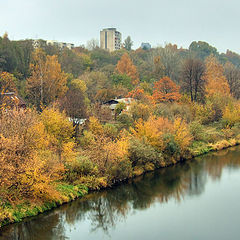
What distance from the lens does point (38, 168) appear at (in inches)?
781

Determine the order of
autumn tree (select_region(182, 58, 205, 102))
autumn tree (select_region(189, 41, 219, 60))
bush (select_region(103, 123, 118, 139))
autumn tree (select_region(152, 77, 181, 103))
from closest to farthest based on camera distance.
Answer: bush (select_region(103, 123, 118, 139))
autumn tree (select_region(152, 77, 181, 103))
autumn tree (select_region(182, 58, 205, 102))
autumn tree (select_region(189, 41, 219, 60))

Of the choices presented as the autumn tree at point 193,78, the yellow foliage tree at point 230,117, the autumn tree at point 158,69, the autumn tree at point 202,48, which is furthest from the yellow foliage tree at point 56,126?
the autumn tree at point 202,48

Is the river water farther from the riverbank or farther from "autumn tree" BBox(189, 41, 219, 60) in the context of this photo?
"autumn tree" BBox(189, 41, 219, 60)

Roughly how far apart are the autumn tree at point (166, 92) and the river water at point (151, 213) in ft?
71.1

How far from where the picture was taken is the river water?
18062 millimetres

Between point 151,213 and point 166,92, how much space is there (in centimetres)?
3227

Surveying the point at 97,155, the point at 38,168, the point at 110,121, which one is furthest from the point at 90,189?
the point at 110,121

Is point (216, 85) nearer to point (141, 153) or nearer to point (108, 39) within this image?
point (141, 153)

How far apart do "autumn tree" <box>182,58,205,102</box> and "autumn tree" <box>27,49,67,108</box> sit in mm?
19408

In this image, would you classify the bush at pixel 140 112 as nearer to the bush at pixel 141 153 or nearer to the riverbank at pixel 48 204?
the riverbank at pixel 48 204

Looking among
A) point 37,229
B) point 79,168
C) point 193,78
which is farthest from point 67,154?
point 193,78

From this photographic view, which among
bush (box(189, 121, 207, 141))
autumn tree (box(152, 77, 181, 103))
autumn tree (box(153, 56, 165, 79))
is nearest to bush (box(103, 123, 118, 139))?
bush (box(189, 121, 207, 141))

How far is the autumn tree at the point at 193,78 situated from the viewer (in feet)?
169

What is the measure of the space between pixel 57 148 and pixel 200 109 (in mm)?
27702
